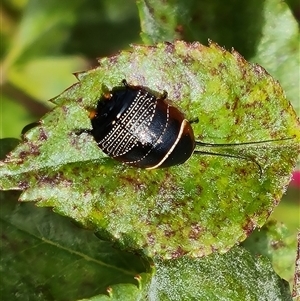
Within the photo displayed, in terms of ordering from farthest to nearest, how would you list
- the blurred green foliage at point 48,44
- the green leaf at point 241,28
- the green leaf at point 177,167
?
the blurred green foliage at point 48,44 → the green leaf at point 241,28 → the green leaf at point 177,167

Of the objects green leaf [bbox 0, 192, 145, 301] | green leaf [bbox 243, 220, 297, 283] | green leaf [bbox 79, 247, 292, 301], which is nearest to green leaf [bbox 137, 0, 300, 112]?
green leaf [bbox 243, 220, 297, 283]

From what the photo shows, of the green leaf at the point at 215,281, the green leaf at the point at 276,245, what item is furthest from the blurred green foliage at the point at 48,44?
the green leaf at the point at 215,281

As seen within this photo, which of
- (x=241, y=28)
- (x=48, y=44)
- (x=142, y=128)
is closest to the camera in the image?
(x=142, y=128)

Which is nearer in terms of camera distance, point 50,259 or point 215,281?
point 215,281

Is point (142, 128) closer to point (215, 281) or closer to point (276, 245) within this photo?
point (215, 281)

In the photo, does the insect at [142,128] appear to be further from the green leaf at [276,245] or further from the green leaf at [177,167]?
the green leaf at [276,245]

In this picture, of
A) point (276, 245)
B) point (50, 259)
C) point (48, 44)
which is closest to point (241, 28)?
point (276, 245)

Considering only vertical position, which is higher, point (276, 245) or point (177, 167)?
point (177, 167)

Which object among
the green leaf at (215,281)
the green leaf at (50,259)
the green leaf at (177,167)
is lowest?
the green leaf at (50,259)
